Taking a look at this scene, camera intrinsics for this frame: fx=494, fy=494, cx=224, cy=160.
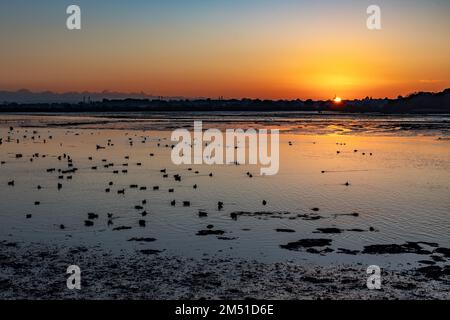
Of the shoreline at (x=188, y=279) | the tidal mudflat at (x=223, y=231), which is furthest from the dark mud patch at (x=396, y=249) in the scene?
the shoreline at (x=188, y=279)

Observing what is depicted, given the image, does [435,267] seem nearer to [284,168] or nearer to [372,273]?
[372,273]

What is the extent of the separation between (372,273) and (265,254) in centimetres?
330

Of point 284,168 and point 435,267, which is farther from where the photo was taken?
point 284,168

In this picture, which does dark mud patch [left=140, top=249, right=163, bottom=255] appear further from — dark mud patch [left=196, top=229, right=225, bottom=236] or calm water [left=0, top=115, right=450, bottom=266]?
dark mud patch [left=196, top=229, right=225, bottom=236]

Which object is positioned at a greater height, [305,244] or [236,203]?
[236,203]

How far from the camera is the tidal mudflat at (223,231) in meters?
12.8

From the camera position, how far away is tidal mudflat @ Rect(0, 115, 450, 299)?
12.8 meters

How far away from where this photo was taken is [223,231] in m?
17.9

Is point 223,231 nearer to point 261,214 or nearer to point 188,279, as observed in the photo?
point 261,214

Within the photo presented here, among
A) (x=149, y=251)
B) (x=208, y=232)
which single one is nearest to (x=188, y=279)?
(x=149, y=251)

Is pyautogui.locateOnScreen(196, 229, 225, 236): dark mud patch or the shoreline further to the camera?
pyautogui.locateOnScreen(196, 229, 225, 236): dark mud patch

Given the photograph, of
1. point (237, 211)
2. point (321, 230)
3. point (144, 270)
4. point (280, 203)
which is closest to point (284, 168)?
point (280, 203)

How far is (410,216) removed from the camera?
2042 centimetres

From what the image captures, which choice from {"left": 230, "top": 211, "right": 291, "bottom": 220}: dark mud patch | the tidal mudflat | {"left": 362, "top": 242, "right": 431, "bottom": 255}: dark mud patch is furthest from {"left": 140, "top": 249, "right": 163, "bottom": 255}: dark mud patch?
{"left": 362, "top": 242, "right": 431, "bottom": 255}: dark mud patch
